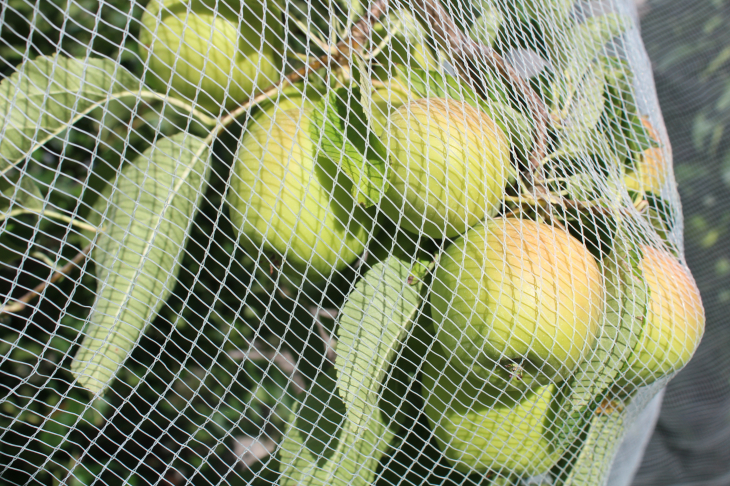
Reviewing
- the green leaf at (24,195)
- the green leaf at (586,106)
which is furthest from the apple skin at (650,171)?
the green leaf at (24,195)

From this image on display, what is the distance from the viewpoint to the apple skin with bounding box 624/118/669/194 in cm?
65

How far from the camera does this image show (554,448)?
0.51 metres

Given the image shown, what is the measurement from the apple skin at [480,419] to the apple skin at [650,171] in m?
0.32

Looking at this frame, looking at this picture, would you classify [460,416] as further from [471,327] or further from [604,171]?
[604,171]

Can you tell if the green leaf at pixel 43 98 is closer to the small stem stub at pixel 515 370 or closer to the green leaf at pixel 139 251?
the green leaf at pixel 139 251

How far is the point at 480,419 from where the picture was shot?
0.48 m

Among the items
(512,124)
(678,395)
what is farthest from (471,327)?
(678,395)

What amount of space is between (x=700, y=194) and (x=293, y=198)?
0.93 m

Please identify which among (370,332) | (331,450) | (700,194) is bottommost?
(331,450)

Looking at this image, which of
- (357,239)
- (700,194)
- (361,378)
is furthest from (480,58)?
(700,194)

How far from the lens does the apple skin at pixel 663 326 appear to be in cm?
49

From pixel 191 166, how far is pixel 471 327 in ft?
0.98

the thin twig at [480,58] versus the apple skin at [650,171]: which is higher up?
the thin twig at [480,58]

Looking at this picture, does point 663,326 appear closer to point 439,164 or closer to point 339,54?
point 439,164
